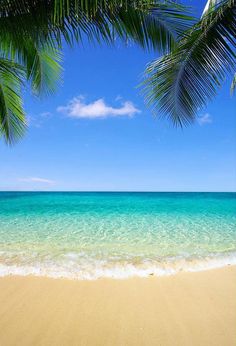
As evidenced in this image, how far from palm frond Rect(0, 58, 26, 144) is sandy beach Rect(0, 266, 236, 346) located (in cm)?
253

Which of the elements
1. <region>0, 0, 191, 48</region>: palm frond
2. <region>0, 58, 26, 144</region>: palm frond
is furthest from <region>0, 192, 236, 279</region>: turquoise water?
<region>0, 0, 191, 48</region>: palm frond

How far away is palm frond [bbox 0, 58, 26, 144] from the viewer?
13.8 feet

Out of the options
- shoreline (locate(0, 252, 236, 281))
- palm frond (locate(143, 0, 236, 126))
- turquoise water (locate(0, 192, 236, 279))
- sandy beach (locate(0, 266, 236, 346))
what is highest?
palm frond (locate(143, 0, 236, 126))

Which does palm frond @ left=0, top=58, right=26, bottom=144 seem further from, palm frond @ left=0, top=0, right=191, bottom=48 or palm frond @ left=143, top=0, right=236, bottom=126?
palm frond @ left=143, top=0, right=236, bottom=126

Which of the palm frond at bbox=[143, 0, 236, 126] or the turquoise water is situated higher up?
the palm frond at bbox=[143, 0, 236, 126]

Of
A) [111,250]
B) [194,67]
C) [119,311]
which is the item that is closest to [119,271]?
[119,311]

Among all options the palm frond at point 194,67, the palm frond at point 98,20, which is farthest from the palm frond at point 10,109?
the palm frond at point 194,67

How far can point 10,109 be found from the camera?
4480 millimetres

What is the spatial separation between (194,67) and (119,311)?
9.47 feet

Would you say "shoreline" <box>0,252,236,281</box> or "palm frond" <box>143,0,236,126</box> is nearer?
"palm frond" <box>143,0,236,126</box>

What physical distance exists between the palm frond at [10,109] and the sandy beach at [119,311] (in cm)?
253

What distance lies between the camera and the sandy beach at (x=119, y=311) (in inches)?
96.4

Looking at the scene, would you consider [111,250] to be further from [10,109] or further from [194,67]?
[194,67]

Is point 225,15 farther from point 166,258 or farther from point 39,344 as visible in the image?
point 166,258
